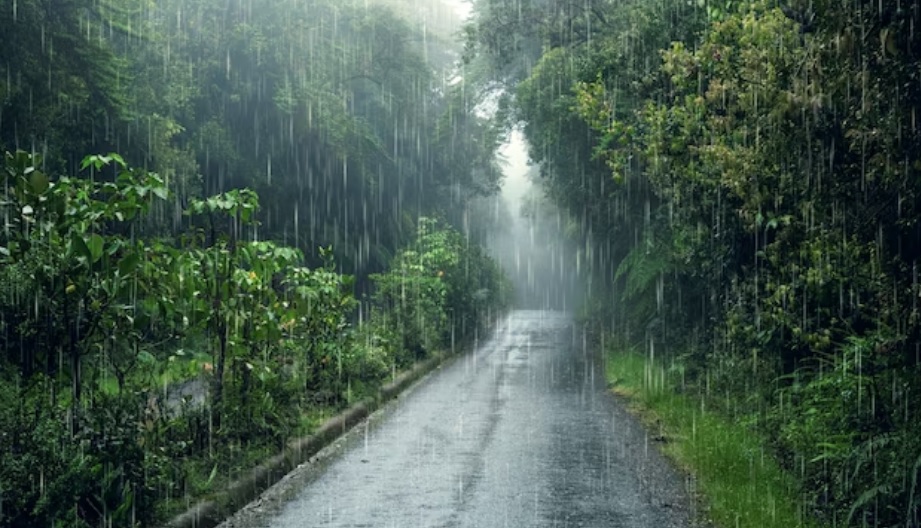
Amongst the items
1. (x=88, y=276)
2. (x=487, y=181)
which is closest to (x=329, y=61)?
(x=487, y=181)

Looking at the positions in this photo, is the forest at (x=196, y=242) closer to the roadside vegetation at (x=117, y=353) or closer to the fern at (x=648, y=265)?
the roadside vegetation at (x=117, y=353)

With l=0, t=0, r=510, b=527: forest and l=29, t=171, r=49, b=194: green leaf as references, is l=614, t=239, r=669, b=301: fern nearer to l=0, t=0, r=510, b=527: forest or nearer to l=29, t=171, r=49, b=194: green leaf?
l=0, t=0, r=510, b=527: forest

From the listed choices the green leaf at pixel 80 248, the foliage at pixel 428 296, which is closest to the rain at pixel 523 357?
the green leaf at pixel 80 248

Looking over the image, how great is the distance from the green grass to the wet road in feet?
0.98

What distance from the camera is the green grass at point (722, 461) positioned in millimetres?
7473

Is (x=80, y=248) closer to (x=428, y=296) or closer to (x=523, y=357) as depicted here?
(x=523, y=357)

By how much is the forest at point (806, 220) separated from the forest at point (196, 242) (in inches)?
193

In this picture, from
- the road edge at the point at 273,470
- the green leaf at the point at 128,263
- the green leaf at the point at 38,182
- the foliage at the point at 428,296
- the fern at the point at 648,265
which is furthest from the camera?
the foliage at the point at 428,296

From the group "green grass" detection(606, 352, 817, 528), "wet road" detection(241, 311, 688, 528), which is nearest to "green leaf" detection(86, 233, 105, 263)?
"wet road" detection(241, 311, 688, 528)

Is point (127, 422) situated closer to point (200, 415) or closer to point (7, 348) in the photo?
point (7, 348)

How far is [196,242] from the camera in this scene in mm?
9219

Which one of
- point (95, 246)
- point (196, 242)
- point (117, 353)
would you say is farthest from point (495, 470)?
point (95, 246)

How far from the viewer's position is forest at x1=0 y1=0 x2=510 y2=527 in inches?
254

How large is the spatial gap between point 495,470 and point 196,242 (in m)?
3.95
